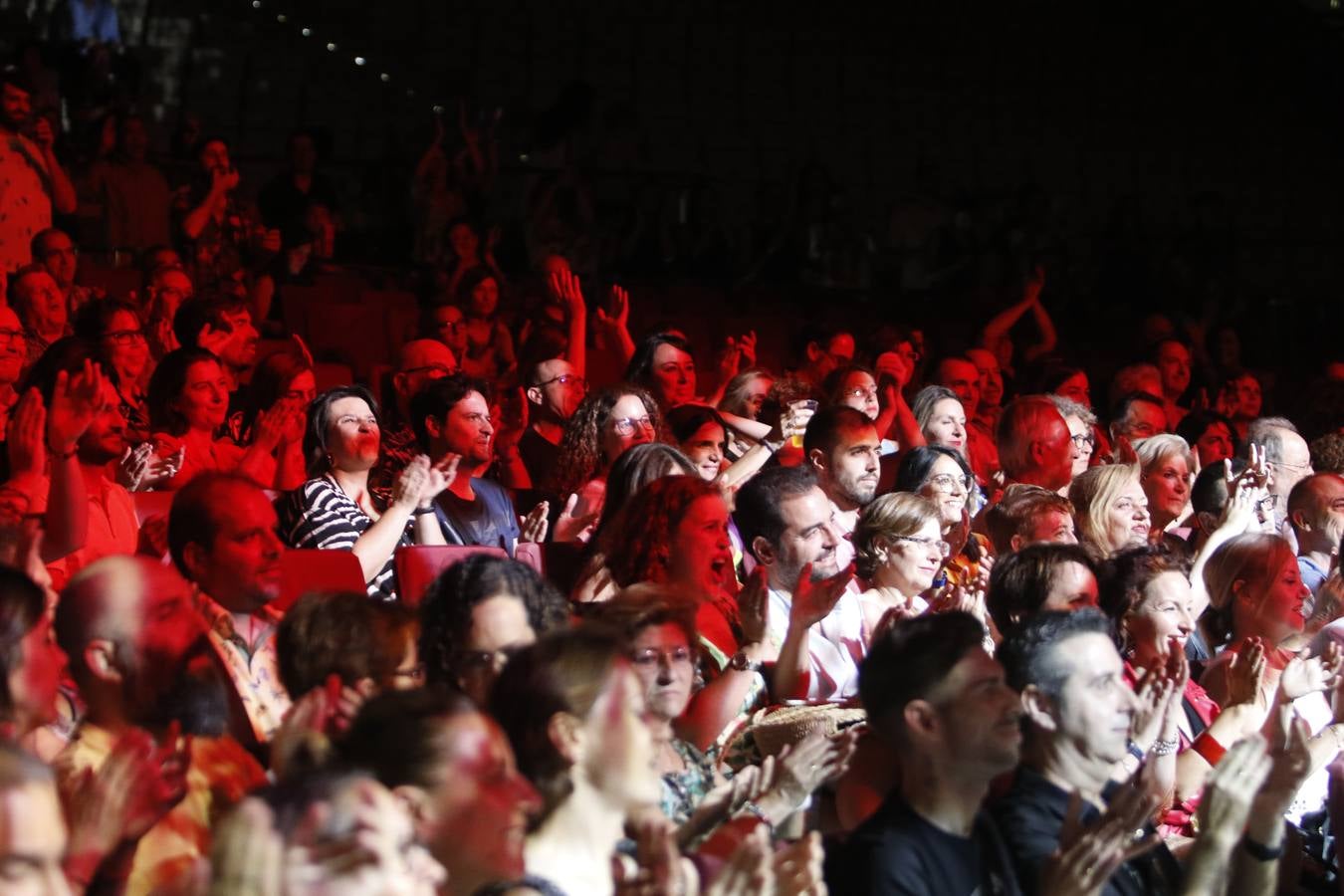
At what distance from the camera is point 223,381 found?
4.67m

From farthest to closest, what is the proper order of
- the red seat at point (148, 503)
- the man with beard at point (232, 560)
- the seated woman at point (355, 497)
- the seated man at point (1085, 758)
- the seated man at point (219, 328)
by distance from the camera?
the seated man at point (219, 328)
the red seat at point (148, 503)
the seated woman at point (355, 497)
the man with beard at point (232, 560)
the seated man at point (1085, 758)

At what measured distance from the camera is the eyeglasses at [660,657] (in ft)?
9.43

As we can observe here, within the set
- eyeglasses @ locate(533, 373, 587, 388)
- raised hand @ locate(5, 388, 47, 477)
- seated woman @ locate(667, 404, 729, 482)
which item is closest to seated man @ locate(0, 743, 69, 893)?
raised hand @ locate(5, 388, 47, 477)

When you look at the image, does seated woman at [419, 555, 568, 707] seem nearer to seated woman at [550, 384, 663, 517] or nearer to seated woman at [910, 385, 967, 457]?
seated woman at [550, 384, 663, 517]

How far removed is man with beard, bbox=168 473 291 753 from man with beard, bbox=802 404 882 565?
1839 mm

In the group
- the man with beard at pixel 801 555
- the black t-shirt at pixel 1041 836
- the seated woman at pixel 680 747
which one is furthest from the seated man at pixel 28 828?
the man with beard at pixel 801 555

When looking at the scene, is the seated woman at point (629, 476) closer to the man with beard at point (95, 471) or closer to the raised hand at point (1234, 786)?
the man with beard at point (95, 471)

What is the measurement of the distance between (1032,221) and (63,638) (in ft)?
25.1

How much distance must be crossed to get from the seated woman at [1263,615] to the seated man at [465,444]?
1.60 metres

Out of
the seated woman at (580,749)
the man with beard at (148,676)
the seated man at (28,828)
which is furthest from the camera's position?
the man with beard at (148,676)

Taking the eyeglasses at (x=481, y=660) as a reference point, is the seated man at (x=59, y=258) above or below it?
below

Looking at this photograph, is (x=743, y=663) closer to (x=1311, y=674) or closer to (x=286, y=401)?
(x=1311, y=674)

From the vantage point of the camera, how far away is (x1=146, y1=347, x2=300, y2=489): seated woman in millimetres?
4582

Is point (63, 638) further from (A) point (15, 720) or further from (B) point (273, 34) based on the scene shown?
(B) point (273, 34)
